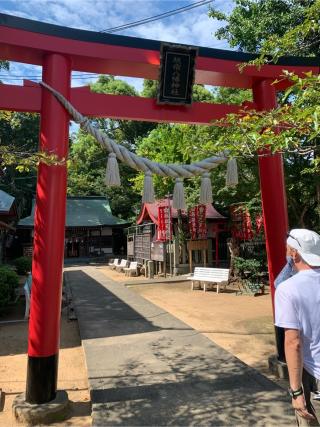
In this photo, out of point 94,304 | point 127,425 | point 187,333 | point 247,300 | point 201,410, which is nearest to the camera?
point 127,425

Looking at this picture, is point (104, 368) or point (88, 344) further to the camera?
point (88, 344)

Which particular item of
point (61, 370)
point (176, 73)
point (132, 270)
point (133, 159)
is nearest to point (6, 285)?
point (61, 370)

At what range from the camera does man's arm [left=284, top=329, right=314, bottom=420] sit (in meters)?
2.13

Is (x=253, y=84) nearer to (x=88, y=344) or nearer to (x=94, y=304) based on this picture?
(x=88, y=344)

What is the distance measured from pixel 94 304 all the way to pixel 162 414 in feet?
22.4

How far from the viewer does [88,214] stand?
32.8m

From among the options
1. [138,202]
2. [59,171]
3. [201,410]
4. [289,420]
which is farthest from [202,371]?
[138,202]

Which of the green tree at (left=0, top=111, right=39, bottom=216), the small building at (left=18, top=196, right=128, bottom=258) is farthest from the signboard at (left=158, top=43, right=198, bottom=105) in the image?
the small building at (left=18, top=196, right=128, bottom=258)

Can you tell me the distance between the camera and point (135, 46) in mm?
4590

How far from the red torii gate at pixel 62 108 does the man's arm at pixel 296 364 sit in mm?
2619

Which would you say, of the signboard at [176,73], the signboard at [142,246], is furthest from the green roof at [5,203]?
the signboard at [176,73]

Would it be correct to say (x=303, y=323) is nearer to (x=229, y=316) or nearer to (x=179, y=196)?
(x=179, y=196)

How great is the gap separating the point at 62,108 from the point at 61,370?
11.9 feet

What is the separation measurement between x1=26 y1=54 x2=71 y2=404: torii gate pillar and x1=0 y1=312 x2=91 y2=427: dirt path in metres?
0.37
